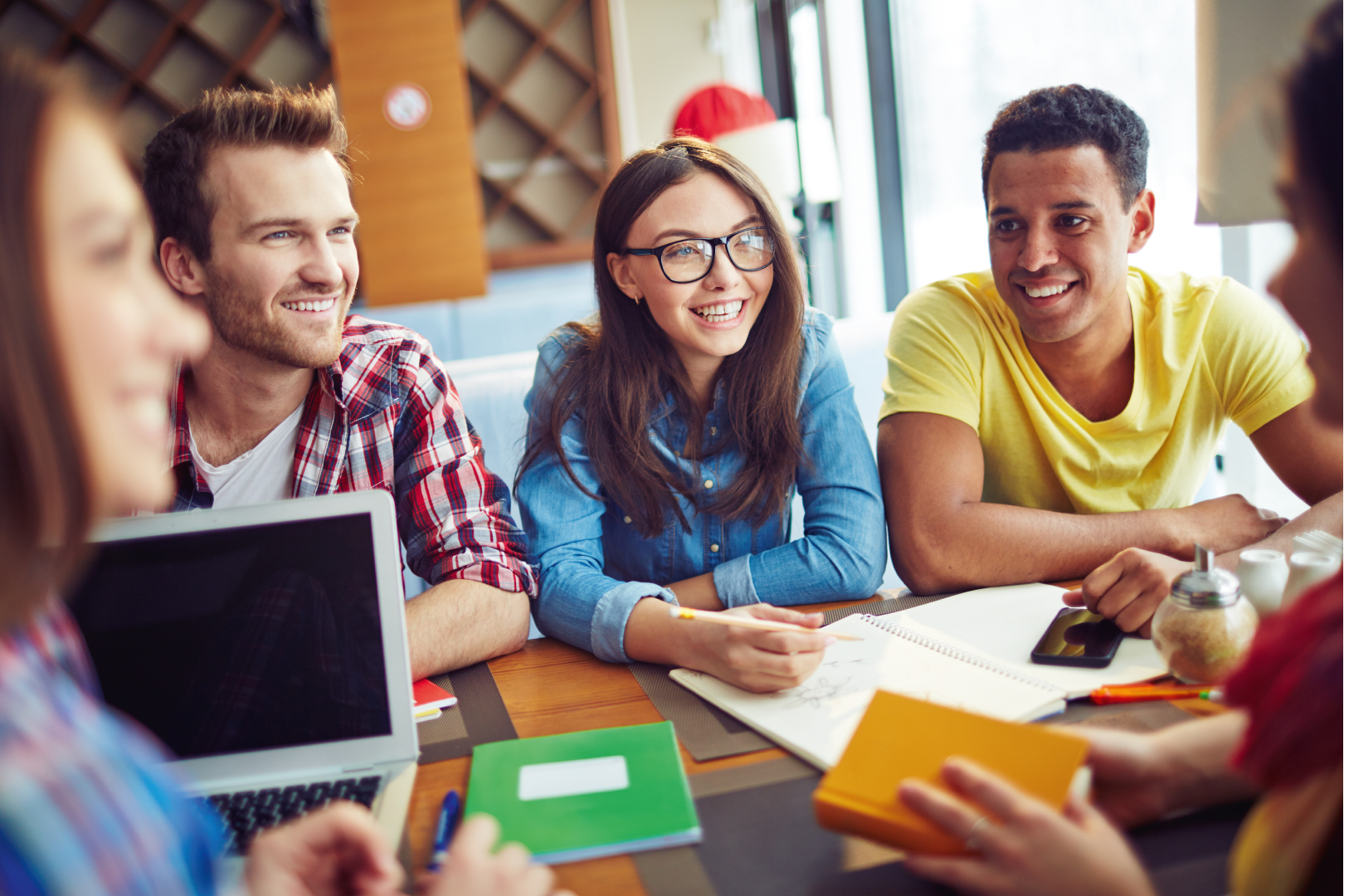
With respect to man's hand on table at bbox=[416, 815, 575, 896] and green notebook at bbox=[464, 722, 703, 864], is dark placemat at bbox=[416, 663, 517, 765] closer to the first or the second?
green notebook at bbox=[464, 722, 703, 864]

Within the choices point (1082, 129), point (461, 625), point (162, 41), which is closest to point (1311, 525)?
point (1082, 129)

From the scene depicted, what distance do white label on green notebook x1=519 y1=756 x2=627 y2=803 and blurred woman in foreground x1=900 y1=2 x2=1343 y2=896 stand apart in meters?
0.26

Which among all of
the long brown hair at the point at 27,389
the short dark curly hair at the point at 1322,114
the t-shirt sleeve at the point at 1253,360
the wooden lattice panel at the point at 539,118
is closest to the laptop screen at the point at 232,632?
the long brown hair at the point at 27,389

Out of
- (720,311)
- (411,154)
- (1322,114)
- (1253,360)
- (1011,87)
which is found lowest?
(1253,360)

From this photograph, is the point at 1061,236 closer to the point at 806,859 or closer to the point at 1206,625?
the point at 1206,625

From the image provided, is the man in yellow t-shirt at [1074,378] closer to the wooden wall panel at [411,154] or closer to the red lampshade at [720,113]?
the red lampshade at [720,113]

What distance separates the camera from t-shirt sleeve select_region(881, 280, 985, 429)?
1312mm

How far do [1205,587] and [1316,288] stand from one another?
0.38 meters

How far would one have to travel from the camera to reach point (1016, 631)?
3.16 feet

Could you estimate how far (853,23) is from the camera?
3.29 m

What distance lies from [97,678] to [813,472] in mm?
892

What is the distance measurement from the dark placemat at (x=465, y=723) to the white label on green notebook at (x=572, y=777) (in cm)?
10

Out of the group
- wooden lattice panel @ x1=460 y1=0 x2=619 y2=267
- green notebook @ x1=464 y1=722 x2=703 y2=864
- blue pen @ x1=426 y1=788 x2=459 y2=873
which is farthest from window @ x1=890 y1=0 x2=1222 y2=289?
wooden lattice panel @ x1=460 y1=0 x2=619 y2=267

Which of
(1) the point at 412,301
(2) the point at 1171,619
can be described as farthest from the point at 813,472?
(1) the point at 412,301
